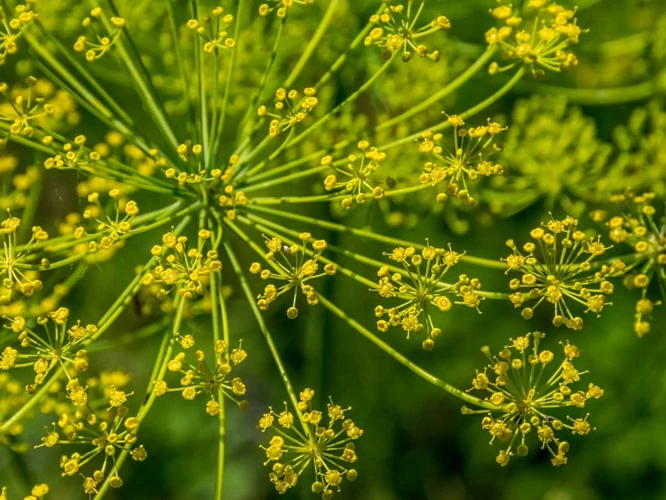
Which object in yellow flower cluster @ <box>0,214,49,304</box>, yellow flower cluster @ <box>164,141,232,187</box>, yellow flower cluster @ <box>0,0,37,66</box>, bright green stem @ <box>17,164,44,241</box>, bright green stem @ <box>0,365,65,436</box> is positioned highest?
yellow flower cluster @ <box>0,0,37,66</box>

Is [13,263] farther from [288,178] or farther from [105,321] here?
[288,178]

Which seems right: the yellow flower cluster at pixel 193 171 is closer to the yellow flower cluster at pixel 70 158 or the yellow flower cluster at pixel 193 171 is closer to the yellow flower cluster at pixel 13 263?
the yellow flower cluster at pixel 70 158

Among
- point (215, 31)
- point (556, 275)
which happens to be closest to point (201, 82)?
point (215, 31)

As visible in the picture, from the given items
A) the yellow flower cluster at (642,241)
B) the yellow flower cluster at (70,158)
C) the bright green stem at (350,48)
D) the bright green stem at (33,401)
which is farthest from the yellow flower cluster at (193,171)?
the yellow flower cluster at (642,241)

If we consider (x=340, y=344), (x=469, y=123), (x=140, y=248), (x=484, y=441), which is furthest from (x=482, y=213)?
(x=140, y=248)

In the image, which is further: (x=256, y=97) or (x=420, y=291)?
(x=256, y=97)

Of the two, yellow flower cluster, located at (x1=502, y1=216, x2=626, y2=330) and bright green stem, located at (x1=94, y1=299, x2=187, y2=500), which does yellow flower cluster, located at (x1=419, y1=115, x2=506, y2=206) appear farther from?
bright green stem, located at (x1=94, y1=299, x2=187, y2=500)

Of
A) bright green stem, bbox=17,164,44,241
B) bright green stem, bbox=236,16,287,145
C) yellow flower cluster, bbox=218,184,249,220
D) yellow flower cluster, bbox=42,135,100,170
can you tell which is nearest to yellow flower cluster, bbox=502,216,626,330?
yellow flower cluster, bbox=218,184,249,220

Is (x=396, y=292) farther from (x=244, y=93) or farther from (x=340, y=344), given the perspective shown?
(x=340, y=344)
